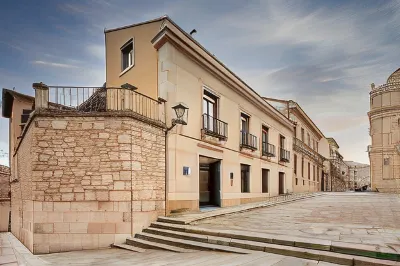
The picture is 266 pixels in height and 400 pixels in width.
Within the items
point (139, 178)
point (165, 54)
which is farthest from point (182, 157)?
point (165, 54)

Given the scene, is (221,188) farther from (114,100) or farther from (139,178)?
(114,100)

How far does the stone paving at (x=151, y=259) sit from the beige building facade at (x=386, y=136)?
30181mm

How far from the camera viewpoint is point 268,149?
17172 mm

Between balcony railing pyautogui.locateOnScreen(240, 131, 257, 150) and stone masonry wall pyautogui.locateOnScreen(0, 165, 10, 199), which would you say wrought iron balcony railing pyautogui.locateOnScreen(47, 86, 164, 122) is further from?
stone masonry wall pyautogui.locateOnScreen(0, 165, 10, 199)

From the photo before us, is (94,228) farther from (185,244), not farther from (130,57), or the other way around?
(130,57)

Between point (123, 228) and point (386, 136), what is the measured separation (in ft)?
105

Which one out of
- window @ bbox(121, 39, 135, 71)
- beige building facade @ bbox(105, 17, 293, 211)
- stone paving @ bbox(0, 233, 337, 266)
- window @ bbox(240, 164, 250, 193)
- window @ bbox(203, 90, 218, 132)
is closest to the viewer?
stone paving @ bbox(0, 233, 337, 266)

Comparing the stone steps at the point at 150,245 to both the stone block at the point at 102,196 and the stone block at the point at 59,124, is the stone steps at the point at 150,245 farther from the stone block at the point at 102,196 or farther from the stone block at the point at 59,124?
the stone block at the point at 59,124

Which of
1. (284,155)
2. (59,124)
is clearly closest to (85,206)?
(59,124)

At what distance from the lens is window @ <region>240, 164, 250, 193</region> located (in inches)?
564

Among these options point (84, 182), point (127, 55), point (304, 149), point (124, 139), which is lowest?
point (84, 182)

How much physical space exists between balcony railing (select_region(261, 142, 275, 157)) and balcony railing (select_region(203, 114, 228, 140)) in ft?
16.3

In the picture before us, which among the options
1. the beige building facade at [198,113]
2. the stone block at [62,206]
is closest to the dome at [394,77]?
the beige building facade at [198,113]

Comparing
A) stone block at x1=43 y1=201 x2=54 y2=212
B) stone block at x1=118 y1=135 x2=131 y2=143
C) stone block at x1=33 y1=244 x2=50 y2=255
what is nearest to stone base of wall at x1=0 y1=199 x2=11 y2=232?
stone block at x1=33 y1=244 x2=50 y2=255
